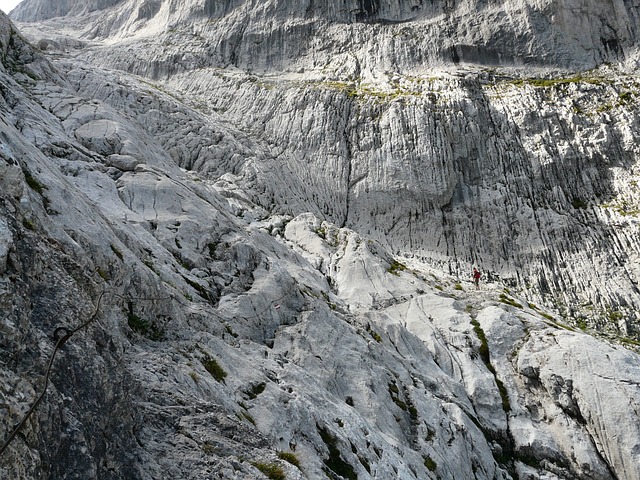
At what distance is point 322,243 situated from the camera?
47.3m

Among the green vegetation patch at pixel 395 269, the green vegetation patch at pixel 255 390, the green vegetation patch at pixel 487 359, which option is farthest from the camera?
the green vegetation patch at pixel 395 269

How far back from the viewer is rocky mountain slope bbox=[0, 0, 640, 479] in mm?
11992

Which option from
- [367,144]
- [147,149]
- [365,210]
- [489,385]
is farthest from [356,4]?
A: [489,385]

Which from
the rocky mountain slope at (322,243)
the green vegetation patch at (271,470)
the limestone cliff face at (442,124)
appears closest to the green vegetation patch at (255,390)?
the rocky mountain slope at (322,243)

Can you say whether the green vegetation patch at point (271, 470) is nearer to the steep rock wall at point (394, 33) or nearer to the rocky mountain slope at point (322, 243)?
the rocky mountain slope at point (322, 243)

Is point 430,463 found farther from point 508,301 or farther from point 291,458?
point 508,301

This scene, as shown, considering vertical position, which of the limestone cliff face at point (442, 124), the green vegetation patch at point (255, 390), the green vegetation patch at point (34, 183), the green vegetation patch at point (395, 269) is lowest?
the green vegetation patch at point (255, 390)

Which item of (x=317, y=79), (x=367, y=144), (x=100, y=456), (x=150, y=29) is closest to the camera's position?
(x=100, y=456)

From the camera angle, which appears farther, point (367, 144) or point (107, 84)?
point (367, 144)

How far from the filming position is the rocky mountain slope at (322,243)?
39.3ft

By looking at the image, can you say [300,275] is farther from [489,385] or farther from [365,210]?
[365,210]

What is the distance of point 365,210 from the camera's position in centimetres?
7106

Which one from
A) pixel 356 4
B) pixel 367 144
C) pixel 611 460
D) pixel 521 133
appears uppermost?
pixel 356 4

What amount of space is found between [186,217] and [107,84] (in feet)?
163
